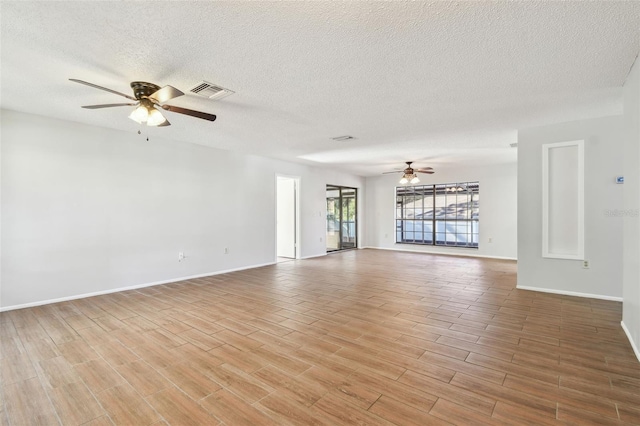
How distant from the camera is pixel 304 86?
118 inches

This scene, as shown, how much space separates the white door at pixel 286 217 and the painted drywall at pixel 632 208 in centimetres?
622

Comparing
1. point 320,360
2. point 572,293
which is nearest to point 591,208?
point 572,293

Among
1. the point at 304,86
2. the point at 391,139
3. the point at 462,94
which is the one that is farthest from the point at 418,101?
the point at 391,139

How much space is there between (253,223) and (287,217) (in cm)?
158

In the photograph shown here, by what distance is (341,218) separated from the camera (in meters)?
9.78

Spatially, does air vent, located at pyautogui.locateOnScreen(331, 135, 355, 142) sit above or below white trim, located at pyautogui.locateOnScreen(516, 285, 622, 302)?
above

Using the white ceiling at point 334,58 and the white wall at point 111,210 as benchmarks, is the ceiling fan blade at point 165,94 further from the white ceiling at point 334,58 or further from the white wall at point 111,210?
the white wall at point 111,210

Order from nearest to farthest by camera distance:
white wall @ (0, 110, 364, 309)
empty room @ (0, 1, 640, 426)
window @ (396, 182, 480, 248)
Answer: empty room @ (0, 1, 640, 426) < white wall @ (0, 110, 364, 309) < window @ (396, 182, 480, 248)

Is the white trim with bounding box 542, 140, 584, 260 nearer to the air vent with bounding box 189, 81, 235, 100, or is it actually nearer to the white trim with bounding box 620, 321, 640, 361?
the white trim with bounding box 620, 321, 640, 361

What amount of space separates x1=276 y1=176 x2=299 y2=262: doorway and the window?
3745mm

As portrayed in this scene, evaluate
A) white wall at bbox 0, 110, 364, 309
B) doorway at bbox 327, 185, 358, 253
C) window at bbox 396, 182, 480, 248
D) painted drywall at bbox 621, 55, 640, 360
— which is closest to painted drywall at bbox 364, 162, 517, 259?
window at bbox 396, 182, 480, 248

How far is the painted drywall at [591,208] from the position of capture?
400 cm

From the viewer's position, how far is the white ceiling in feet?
6.24

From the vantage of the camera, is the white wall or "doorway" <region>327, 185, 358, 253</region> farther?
"doorway" <region>327, 185, 358, 253</region>
